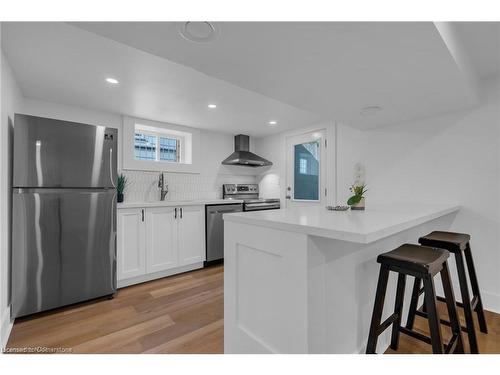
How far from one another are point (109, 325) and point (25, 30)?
215 cm

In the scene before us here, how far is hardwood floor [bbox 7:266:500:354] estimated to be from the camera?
1.62m

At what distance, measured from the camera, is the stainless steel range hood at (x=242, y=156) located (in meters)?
4.08

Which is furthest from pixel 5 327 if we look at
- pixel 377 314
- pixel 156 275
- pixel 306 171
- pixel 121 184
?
pixel 306 171

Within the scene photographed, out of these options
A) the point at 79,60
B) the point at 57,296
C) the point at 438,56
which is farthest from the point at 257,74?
the point at 57,296

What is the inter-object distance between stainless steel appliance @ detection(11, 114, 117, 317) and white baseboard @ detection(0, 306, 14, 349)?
0.24 ft

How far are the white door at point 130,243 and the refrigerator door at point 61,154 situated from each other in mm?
447

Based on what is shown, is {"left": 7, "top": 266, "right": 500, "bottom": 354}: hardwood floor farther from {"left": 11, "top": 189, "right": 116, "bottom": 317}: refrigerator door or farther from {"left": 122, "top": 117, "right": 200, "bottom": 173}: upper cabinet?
{"left": 122, "top": 117, "right": 200, "bottom": 173}: upper cabinet

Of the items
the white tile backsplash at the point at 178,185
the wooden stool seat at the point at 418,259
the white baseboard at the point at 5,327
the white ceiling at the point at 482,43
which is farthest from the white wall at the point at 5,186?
the white ceiling at the point at 482,43

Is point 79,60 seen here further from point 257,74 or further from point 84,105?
point 257,74

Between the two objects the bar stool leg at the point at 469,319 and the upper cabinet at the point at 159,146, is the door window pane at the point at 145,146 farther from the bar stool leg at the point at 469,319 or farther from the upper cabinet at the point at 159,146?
the bar stool leg at the point at 469,319

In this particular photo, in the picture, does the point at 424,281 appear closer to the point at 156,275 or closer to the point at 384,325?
the point at 384,325

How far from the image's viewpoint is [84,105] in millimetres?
2805

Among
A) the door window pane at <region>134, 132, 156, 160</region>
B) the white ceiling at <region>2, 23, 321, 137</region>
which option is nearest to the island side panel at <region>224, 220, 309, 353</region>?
the white ceiling at <region>2, 23, 321, 137</region>

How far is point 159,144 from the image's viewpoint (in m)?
3.70
